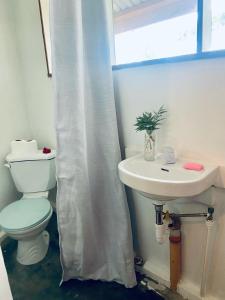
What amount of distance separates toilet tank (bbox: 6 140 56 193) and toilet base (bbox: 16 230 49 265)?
1.29 ft

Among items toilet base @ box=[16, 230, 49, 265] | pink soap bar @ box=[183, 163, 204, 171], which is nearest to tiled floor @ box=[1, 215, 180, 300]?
toilet base @ box=[16, 230, 49, 265]

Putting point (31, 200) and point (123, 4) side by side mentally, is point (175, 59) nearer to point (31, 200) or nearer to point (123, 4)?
point (123, 4)

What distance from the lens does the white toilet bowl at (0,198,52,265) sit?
4.93ft

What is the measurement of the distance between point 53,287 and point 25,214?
0.52m

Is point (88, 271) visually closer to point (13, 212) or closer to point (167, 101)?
point (13, 212)

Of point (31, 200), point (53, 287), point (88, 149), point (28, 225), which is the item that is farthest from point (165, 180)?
point (31, 200)

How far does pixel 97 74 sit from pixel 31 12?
3.16 feet

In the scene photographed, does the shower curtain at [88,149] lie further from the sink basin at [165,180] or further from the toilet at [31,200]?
the toilet at [31,200]

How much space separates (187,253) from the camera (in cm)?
132

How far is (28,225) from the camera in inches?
58.9

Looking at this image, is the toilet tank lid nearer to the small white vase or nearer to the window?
the small white vase

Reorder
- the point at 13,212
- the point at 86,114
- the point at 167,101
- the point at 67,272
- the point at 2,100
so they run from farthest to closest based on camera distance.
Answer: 1. the point at 2,100
2. the point at 13,212
3. the point at 67,272
4. the point at 86,114
5. the point at 167,101

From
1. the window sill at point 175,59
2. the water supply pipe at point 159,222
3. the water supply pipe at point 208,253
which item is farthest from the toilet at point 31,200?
the water supply pipe at point 208,253

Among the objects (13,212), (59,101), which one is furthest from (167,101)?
(13,212)
